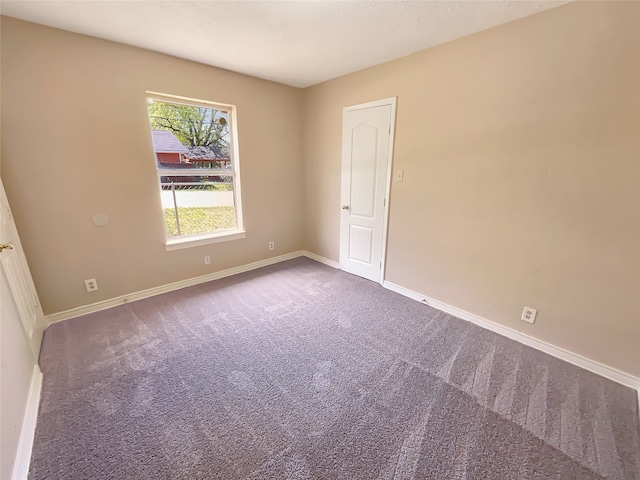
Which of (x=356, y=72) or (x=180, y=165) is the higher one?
(x=356, y=72)

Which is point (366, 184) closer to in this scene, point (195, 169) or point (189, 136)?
point (195, 169)

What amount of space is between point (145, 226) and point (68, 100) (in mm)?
1157

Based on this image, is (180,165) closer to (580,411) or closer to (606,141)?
(606,141)

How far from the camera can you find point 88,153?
7.49 ft

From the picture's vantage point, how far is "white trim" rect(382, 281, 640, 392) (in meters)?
1.76

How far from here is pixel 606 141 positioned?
5.38 feet

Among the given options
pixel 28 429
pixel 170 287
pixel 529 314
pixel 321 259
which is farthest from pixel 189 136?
pixel 529 314

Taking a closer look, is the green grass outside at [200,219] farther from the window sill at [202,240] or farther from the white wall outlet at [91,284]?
the white wall outlet at [91,284]

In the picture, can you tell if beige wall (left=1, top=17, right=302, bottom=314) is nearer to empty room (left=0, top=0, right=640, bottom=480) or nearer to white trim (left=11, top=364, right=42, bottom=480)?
empty room (left=0, top=0, right=640, bottom=480)

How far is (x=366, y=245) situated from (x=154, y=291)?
7.95 feet

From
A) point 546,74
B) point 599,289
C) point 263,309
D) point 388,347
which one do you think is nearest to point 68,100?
point 263,309

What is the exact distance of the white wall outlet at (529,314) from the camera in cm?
207

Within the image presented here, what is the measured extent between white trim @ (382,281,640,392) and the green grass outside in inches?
92.9

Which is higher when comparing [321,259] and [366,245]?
[366,245]
